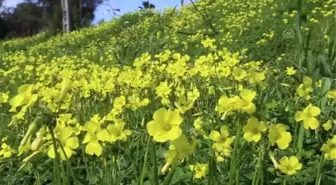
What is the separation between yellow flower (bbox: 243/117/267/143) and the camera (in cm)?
111

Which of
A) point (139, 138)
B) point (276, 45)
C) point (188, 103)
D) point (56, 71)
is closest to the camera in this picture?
point (188, 103)

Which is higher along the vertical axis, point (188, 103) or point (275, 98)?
point (188, 103)

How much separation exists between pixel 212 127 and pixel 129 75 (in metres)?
0.54

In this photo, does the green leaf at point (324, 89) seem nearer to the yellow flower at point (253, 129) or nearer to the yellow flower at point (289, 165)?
the yellow flower at point (289, 165)

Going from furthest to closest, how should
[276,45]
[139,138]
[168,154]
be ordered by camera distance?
[276,45] < [139,138] < [168,154]

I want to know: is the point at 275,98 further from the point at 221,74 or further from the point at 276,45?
the point at 276,45

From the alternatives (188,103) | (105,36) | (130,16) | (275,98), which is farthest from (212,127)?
(130,16)

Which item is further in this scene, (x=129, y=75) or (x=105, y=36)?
(x=105, y=36)

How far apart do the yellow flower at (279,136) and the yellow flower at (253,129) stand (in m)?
0.02

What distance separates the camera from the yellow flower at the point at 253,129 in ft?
3.65

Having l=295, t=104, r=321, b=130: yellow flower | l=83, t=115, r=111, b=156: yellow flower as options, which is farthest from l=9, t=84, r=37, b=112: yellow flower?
l=295, t=104, r=321, b=130: yellow flower

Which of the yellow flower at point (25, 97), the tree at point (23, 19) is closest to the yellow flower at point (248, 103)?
the yellow flower at point (25, 97)

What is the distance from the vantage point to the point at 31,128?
104cm

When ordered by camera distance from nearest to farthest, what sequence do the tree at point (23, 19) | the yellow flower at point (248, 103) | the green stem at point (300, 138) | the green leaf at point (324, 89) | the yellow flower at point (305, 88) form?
the yellow flower at point (248, 103)
the yellow flower at point (305, 88)
the green stem at point (300, 138)
the green leaf at point (324, 89)
the tree at point (23, 19)
